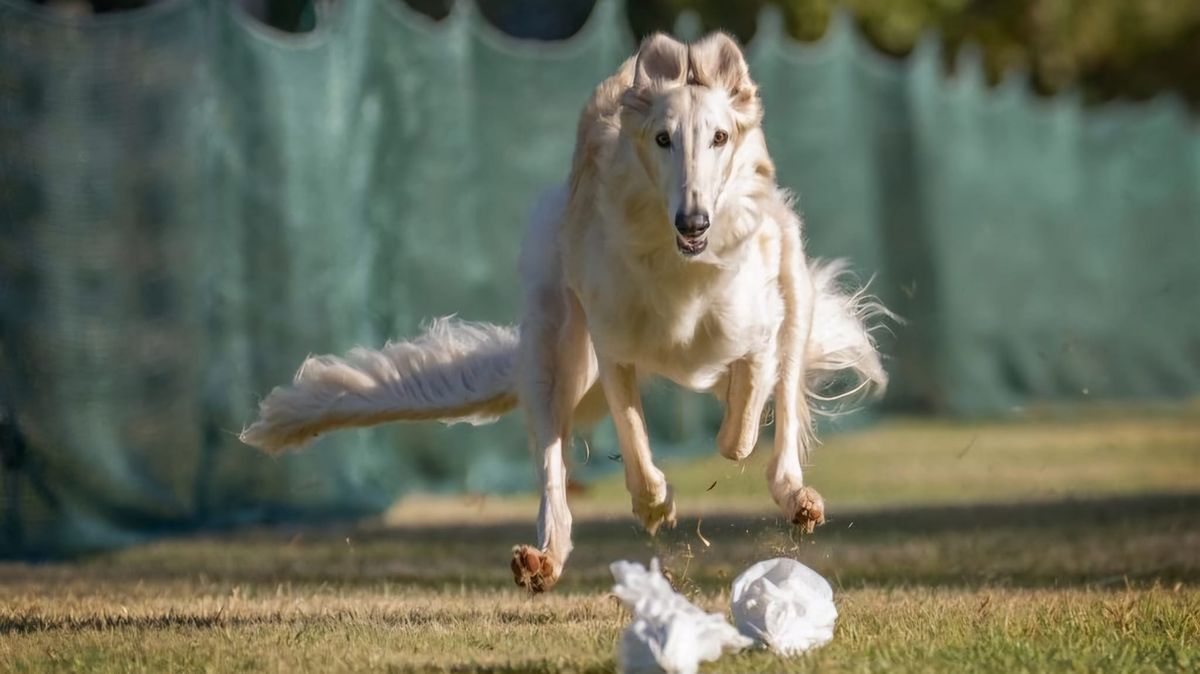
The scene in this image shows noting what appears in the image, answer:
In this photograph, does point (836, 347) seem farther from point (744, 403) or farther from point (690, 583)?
point (690, 583)

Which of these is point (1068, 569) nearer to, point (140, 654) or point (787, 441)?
point (787, 441)

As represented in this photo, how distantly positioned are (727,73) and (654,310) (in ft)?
2.42

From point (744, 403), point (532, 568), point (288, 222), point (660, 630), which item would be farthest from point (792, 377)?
point (288, 222)

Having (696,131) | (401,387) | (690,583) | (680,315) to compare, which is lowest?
(690,583)

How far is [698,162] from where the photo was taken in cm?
533

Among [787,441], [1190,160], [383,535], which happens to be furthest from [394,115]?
[1190,160]

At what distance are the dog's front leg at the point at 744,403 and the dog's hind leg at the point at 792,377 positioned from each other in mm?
102

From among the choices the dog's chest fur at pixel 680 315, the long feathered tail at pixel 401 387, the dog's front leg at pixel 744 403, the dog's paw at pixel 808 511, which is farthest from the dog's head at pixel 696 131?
the long feathered tail at pixel 401 387

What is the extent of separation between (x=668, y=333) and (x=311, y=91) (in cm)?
464

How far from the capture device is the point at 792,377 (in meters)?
6.32

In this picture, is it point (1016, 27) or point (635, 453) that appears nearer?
point (635, 453)

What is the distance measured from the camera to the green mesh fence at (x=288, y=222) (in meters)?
8.45

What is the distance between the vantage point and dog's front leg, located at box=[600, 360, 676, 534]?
588cm

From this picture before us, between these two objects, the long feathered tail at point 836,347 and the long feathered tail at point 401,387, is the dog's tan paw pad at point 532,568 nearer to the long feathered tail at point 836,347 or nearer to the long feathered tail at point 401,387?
the long feathered tail at point 401,387
